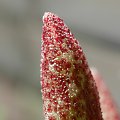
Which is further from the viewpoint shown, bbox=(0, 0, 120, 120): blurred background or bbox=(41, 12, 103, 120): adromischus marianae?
bbox=(0, 0, 120, 120): blurred background

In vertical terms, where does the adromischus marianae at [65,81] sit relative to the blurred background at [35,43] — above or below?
below

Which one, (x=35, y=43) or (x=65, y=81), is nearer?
(x=65, y=81)

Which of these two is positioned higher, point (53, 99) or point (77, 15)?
point (77, 15)

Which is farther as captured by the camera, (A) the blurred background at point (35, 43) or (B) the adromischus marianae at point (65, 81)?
(A) the blurred background at point (35, 43)

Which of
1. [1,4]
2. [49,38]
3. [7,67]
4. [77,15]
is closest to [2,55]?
[7,67]

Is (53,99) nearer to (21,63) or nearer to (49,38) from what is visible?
(49,38)

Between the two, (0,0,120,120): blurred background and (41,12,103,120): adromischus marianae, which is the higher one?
(0,0,120,120): blurred background

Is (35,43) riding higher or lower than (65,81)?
higher

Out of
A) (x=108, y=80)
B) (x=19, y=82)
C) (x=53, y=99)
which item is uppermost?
(x=19, y=82)
